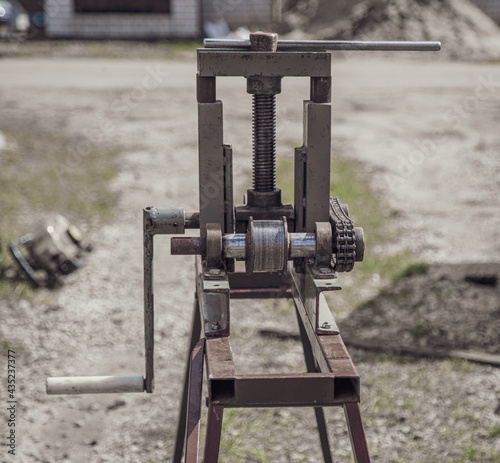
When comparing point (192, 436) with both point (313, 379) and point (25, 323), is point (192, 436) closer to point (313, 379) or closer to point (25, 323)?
point (313, 379)

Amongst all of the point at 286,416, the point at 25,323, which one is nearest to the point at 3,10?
the point at 25,323

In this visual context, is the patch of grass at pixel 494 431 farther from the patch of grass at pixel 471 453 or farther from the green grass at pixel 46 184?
the green grass at pixel 46 184

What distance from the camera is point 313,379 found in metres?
1.69

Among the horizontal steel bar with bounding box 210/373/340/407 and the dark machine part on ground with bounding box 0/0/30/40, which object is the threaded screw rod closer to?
the horizontal steel bar with bounding box 210/373/340/407

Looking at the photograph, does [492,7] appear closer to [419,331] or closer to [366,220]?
[366,220]

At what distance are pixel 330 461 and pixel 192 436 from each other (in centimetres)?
150

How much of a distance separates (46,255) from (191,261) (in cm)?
127

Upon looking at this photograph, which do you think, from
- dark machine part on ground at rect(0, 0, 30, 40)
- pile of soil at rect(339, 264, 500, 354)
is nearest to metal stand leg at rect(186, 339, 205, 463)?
pile of soil at rect(339, 264, 500, 354)

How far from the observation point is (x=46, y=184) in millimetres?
7445

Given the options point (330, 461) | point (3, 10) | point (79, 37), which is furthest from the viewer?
point (79, 37)

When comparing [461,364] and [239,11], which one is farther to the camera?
[239,11]

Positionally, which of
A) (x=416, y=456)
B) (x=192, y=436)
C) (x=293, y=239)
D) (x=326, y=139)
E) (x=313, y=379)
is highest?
(x=326, y=139)

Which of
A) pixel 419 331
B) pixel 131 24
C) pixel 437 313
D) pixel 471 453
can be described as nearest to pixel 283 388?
pixel 471 453

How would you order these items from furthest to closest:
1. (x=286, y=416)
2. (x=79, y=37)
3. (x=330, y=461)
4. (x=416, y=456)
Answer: (x=79, y=37) → (x=286, y=416) → (x=416, y=456) → (x=330, y=461)
